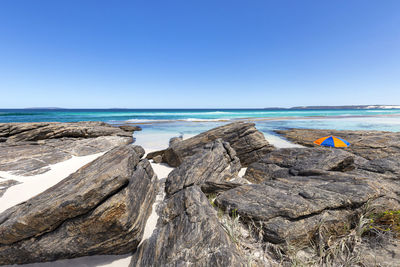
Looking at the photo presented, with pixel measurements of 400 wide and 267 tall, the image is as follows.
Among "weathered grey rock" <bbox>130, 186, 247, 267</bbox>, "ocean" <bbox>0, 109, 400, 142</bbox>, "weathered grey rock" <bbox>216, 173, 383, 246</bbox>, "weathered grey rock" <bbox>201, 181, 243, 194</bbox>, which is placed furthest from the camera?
"ocean" <bbox>0, 109, 400, 142</bbox>

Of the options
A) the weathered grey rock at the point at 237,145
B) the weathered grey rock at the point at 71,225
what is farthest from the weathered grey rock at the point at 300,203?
the weathered grey rock at the point at 237,145

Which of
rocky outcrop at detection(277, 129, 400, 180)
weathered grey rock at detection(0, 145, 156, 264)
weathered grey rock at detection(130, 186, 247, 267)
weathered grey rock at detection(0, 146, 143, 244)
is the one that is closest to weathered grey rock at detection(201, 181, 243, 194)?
weathered grey rock at detection(130, 186, 247, 267)

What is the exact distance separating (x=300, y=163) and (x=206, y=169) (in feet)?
14.8

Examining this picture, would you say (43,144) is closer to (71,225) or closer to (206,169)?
(71,225)

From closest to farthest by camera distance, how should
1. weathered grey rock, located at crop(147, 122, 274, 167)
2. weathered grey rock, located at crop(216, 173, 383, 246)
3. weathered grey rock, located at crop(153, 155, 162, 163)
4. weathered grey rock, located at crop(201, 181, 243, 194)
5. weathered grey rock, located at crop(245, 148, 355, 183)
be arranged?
weathered grey rock, located at crop(216, 173, 383, 246)
weathered grey rock, located at crop(201, 181, 243, 194)
weathered grey rock, located at crop(245, 148, 355, 183)
weathered grey rock, located at crop(147, 122, 274, 167)
weathered grey rock, located at crop(153, 155, 162, 163)

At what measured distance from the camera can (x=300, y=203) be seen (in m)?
4.34

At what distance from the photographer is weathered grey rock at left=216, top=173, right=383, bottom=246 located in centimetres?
392

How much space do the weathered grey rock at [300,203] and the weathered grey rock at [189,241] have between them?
127 centimetres

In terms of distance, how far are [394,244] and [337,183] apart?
181cm

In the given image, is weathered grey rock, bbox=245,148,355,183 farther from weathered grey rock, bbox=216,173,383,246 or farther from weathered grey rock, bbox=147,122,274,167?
weathered grey rock, bbox=147,122,274,167

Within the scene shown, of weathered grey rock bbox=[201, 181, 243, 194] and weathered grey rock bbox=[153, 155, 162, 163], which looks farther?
weathered grey rock bbox=[153, 155, 162, 163]

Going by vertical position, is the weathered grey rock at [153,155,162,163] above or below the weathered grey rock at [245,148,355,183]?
below

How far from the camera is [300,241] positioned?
12.3 feet

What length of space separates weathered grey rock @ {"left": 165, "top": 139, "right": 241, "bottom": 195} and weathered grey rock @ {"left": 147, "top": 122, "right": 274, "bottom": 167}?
6.38 ft
